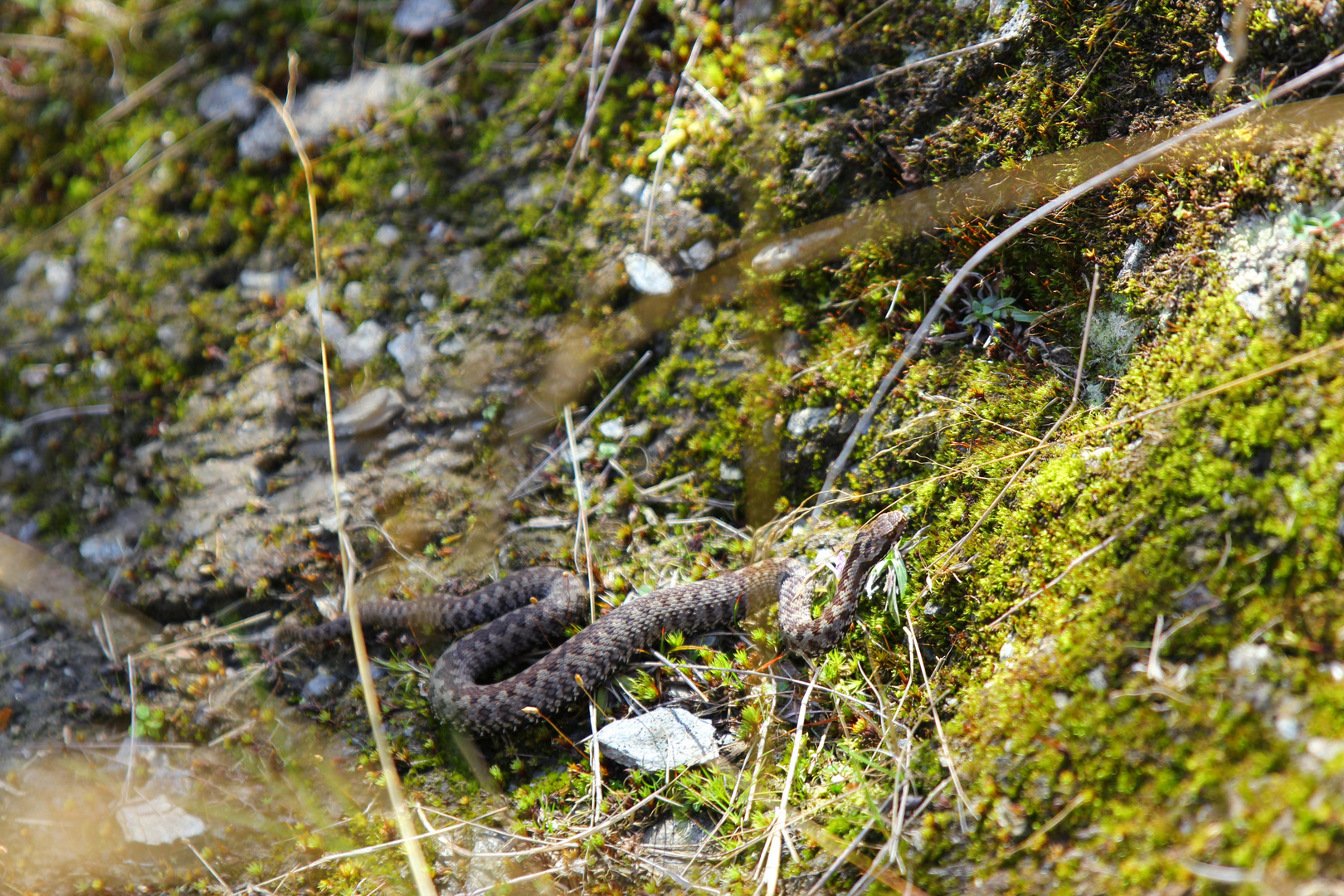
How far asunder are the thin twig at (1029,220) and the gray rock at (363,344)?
11.5ft

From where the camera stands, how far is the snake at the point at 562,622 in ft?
13.1

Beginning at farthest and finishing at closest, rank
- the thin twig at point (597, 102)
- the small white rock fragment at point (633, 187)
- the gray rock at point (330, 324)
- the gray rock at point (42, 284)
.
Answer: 1. the gray rock at point (42, 284)
2. the gray rock at point (330, 324)
3. the thin twig at point (597, 102)
4. the small white rock fragment at point (633, 187)

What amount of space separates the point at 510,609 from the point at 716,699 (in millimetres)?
1562

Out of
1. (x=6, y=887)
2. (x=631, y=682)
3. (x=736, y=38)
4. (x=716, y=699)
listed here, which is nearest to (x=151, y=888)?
(x=6, y=887)

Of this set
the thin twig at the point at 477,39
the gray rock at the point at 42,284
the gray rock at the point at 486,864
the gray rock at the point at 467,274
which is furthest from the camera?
the gray rock at the point at 42,284

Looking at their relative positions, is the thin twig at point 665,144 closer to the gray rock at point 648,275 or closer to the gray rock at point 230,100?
the gray rock at point 648,275

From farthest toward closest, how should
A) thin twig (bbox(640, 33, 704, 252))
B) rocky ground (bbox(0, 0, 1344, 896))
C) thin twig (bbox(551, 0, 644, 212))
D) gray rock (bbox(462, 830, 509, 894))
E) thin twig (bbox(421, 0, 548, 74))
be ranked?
thin twig (bbox(421, 0, 548, 74)) → thin twig (bbox(551, 0, 644, 212)) → thin twig (bbox(640, 33, 704, 252)) → gray rock (bbox(462, 830, 509, 894)) → rocky ground (bbox(0, 0, 1344, 896))

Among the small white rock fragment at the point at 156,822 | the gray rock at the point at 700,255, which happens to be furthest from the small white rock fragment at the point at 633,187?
the small white rock fragment at the point at 156,822

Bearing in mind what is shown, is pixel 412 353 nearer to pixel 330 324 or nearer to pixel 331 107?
pixel 330 324

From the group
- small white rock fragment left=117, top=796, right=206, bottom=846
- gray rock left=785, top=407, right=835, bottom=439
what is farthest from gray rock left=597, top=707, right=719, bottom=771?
small white rock fragment left=117, top=796, right=206, bottom=846

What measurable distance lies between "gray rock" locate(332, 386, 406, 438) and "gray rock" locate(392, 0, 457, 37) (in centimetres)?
324

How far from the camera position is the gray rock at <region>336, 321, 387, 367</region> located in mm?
5699

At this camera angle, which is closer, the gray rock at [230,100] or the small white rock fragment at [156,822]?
the small white rock fragment at [156,822]

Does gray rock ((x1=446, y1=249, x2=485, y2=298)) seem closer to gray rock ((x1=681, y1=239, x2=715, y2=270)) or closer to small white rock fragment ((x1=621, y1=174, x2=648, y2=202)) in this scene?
small white rock fragment ((x1=621, y1=174, x2=648, y2=202))
